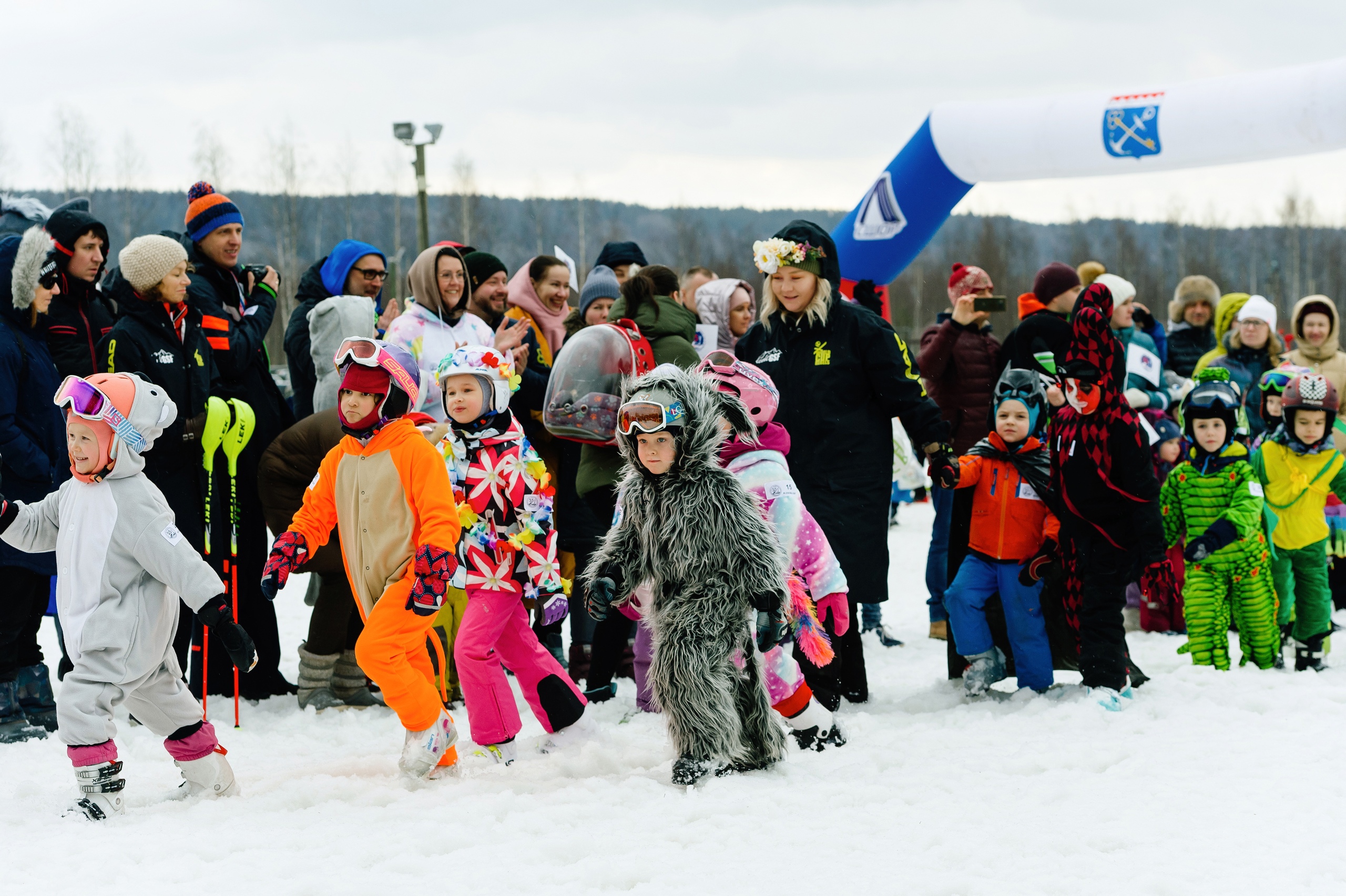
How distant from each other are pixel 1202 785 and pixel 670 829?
1993mm

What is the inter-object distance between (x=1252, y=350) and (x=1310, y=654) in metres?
2.65

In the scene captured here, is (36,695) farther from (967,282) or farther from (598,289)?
(967,282)

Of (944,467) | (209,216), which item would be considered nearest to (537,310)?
(209,216)

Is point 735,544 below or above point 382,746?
above

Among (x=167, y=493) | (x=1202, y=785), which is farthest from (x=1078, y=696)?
(x=167, y=493)

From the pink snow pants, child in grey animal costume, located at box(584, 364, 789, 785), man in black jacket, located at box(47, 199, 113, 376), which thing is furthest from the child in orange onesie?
man in black jacket, located at box(47, 199, 113, 376)

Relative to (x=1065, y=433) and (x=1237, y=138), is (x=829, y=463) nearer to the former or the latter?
(x=1065, y=433)

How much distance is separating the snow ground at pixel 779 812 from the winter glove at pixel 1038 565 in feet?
1.79

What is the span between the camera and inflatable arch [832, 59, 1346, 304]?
8.20 meters

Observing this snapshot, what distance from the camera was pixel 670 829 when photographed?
3.77 metres

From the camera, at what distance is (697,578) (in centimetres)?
432

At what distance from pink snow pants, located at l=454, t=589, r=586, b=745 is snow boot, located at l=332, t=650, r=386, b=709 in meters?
1.15

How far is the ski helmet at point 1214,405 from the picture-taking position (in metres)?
6.17

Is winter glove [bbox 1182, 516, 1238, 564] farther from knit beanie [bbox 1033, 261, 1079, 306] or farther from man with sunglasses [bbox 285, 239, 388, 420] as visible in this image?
man with sunglasses [bbox 285, 239, 388, 420]
